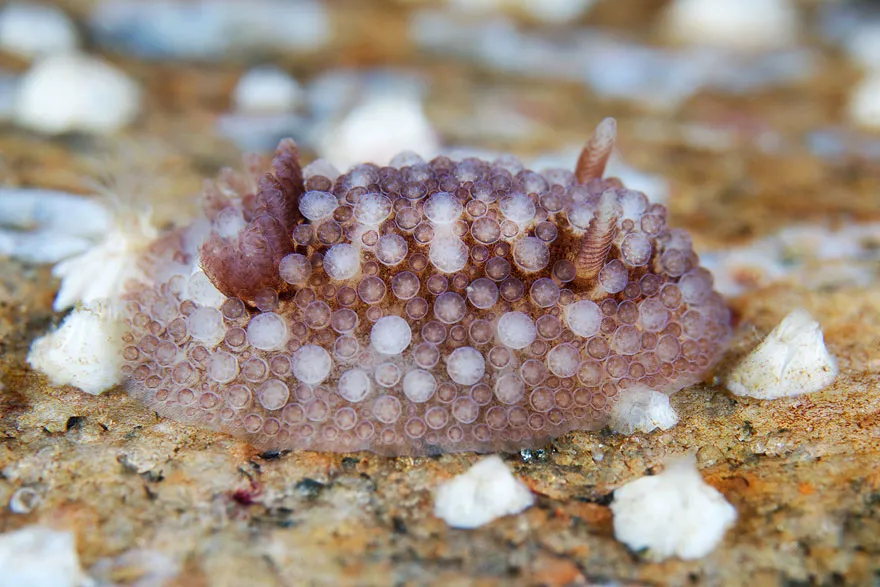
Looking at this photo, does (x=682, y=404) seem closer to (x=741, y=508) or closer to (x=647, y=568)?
(x=741, y=508)

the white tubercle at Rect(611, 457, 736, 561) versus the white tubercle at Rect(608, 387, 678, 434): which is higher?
the white tubercle at Rect(608, 387, 678, 434)

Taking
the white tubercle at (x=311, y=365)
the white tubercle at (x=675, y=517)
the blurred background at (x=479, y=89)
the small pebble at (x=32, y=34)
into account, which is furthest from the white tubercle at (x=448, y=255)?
the small pebble at (x=32, y=34)

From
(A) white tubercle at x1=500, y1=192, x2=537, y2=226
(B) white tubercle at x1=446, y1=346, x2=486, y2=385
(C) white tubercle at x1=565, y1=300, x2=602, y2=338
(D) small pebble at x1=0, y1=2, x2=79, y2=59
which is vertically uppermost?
(D) small pebble at x1=0, y1=2, x2=79, y2=59

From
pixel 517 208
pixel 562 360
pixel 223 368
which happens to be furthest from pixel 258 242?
pixel 562 360

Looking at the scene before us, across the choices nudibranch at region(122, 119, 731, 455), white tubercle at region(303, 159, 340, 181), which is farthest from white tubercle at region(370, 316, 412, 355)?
white tubercle at region(303, 159, 340, 181)

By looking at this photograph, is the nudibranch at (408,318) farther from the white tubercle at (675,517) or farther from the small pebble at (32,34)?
the small pebble at (32,34)

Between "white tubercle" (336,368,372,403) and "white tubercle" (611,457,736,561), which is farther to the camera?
"white tubercle" (336,368,372,403)

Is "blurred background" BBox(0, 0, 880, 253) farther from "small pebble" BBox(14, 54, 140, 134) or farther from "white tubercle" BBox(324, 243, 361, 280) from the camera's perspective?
"white tubercle" BBox(324, 243, 361, 280)

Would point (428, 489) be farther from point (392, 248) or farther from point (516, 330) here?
point (392, 248)
